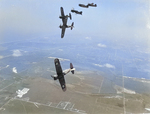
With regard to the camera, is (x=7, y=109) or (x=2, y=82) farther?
(x=2, y=82)

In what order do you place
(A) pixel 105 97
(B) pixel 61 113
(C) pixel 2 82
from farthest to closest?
1. (C) pixel 2 82
2. (A) pixel 105 97
3. (B) pixel 61 113

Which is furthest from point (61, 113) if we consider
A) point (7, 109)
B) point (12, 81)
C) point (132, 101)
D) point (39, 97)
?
point (12, 81)

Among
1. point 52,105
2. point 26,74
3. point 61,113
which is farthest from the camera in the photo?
point 26,74

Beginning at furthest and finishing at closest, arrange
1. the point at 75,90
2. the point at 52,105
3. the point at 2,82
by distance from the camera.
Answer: the point at 2,82 < the point at 75,90 < the point at 52,105

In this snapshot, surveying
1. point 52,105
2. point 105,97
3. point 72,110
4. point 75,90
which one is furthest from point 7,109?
point 105,97

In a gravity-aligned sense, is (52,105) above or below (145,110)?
above

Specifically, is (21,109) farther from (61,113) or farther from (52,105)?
(61,113)

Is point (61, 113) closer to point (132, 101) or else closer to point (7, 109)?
point (7, 109)


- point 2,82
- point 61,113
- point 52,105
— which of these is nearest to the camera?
point 61,113

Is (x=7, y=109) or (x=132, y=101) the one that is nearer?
(x=7, y=109)
